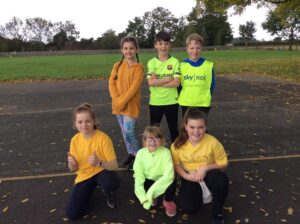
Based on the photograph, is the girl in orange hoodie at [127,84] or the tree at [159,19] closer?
the girl in orange hoodie at [127,84]

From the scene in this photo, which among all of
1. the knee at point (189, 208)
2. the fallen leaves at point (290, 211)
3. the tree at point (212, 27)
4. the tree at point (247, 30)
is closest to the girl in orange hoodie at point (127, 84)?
the knee at point (189, 208)

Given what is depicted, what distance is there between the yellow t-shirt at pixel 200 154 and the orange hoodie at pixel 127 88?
1.20 m

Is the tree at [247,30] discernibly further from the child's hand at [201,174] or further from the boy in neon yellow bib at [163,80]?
the child's hand at [201,174]

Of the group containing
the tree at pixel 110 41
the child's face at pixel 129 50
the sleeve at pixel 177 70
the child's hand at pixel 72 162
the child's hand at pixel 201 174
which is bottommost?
the child's hand at pixel 201 174

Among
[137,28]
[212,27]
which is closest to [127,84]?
[212,27]

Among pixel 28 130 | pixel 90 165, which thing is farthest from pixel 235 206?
pixel 28 130

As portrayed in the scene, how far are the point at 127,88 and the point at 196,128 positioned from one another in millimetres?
1512

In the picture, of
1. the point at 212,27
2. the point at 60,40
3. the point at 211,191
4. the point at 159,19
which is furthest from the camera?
the point at 159,19

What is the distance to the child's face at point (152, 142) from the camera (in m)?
3.84

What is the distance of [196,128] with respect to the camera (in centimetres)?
371

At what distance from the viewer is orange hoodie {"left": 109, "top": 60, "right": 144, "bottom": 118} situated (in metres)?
4.82

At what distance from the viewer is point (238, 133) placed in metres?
6.73

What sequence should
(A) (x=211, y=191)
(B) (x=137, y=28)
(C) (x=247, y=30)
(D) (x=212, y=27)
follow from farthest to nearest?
(C) (x=247, y=30) < (B) (x=137, y=28) < (D) (x=212, y=27) < (A) (x=211, y=191)

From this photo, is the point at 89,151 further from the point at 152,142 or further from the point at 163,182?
the point at 163,182
